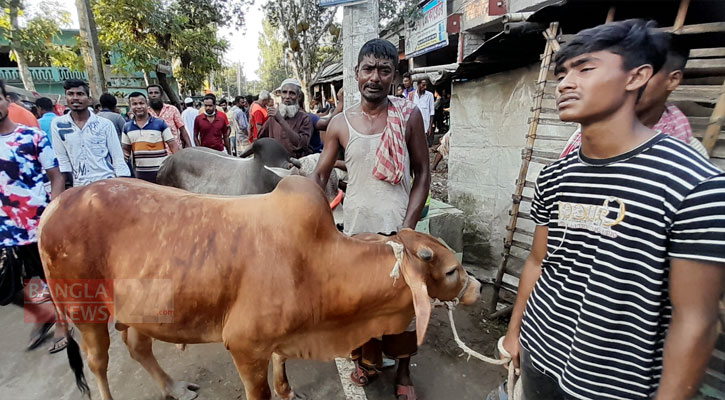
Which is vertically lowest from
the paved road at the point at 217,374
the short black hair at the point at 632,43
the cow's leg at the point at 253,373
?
the paved road at the point at 217,374

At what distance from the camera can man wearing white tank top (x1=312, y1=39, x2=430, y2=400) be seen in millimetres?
2133

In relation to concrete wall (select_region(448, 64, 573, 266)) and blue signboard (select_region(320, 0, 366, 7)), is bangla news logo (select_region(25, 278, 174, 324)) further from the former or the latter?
concrete wall (select_region(448, 64, 573, 266))

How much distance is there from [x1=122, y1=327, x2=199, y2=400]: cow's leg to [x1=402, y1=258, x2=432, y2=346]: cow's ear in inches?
78.3

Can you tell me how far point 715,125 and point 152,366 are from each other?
399 cm

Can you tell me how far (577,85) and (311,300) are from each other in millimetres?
1443

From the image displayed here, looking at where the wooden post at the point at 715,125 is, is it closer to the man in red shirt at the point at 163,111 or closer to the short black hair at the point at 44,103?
the man in red shirt at the point at 163,111

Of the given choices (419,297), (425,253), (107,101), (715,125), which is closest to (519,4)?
(715,125)

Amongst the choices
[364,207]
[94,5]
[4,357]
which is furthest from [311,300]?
[94,5]

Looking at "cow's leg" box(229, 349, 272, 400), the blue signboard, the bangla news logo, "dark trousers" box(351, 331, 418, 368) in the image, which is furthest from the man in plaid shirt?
the blue signboard

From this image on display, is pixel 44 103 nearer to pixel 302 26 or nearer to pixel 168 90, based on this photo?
pixel 302 26

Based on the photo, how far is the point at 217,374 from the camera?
2867 millimetres

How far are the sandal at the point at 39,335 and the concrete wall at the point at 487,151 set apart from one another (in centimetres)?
465

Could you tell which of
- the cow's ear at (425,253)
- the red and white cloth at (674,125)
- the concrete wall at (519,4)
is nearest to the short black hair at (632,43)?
the red and white cloth at (674,125)

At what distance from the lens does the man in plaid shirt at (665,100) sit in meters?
1.57
